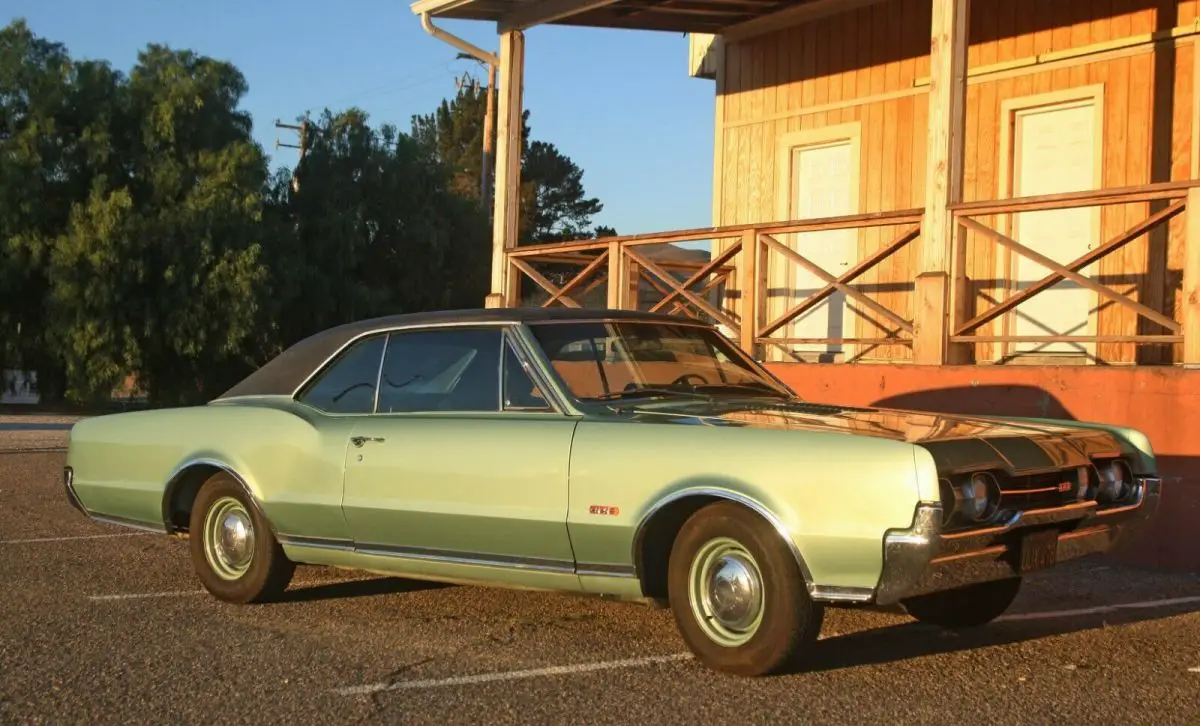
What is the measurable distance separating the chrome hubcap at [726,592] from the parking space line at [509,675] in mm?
378

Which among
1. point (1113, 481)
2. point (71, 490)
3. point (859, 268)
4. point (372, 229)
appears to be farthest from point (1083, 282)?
point (372, 229)

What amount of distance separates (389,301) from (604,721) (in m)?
30.4

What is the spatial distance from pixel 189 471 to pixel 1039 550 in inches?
162

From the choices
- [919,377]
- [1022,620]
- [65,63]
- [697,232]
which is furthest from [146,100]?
[1022,620]

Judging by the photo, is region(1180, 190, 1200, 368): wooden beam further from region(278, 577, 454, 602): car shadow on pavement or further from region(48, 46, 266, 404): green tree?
region(48, 46, 266, 404): green tree

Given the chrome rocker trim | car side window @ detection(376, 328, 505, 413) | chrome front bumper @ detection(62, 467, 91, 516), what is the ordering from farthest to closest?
chrome front bumper @ detection(62, 467, 91, 516), car side window @ detection(376, 328, 505, 413), the chrome rocker trim

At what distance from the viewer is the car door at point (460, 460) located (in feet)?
18.3

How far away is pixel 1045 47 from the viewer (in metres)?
11.0

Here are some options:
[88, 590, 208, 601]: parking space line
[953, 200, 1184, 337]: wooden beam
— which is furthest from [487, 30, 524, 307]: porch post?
[88, 590, 208, 601]: parking space line

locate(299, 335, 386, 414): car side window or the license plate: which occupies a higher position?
locate(299, 335, 386, 414): car side window

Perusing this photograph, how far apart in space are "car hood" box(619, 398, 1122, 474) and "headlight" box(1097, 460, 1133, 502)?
61 millimetres

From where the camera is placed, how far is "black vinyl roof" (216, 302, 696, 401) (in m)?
6.26

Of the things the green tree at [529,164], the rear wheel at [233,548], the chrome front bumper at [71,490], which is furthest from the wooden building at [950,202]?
the green tree at [529,164]

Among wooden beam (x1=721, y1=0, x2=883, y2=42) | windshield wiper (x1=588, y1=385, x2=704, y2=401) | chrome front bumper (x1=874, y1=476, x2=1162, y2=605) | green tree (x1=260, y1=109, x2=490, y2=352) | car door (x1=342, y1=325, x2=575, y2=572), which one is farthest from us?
green tree (x1=260, y1=109, x2=490, y2=352)
